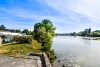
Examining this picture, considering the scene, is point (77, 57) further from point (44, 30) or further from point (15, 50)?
Answer: point (44, 30)

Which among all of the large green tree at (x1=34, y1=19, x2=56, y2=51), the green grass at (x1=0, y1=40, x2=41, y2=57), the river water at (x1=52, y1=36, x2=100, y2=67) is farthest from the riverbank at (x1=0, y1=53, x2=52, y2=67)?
the large green tree at (x1=34, y1=19, x2=56, y2=51)

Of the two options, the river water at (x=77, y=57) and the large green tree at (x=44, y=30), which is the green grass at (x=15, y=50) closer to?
the river water at (x=77, y=57)

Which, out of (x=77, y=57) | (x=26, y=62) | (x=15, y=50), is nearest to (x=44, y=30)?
(x=77, y=57)

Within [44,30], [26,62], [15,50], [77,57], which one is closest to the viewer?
[26,62]

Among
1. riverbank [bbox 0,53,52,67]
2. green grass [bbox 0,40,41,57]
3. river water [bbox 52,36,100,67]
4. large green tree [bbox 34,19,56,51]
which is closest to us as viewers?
riverbank [bbox 0,53,52,67]

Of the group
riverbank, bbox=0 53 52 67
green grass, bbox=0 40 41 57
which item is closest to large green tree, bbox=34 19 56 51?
green grass, bbox=0 40 41 57

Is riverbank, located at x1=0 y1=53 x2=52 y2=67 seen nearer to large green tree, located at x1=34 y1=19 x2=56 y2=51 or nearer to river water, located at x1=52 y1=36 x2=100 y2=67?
river water, located at x1=52 y1=36 x2=100 y2=67

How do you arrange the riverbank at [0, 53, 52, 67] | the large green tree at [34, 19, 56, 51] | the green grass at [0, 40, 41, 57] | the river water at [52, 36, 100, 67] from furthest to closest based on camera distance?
the large green tree at [34, 19, 56, 51] < the river water at [52, 36, 100, 67] < the green grass at [0, 40, 41, 57] < the riverbank at [0, 53, 52, 67]

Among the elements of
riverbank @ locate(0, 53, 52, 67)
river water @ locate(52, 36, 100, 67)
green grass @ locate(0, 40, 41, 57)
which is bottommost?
river water @ locate(52, 36, 100, 67)

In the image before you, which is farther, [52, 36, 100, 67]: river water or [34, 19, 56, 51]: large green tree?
[34, 19, 56, 51]: large green tree

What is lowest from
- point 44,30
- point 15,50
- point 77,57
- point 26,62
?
point 77,57

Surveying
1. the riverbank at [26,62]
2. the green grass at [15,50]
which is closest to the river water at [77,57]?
the green grass at [15,50]

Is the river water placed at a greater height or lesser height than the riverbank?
lesser

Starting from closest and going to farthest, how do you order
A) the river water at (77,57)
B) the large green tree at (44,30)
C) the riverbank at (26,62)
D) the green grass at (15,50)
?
1. the riverbank at (26,62)
2. the green grass at (15,50)
3. the river water at (77,57)
4. the large green tree at (44,30)
